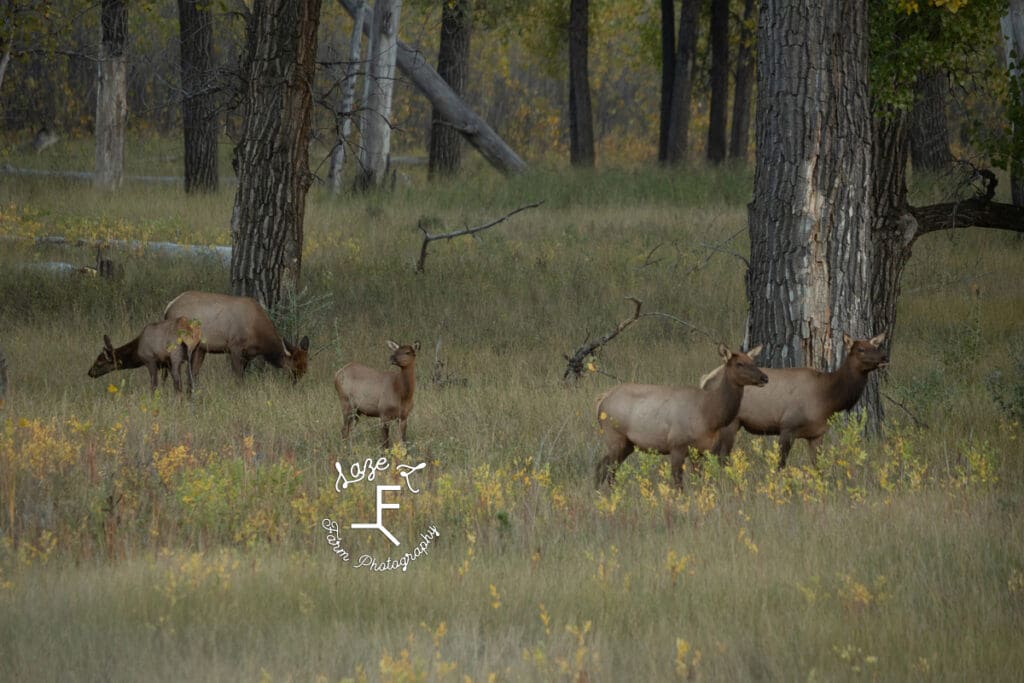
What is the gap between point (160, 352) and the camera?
11.4 metres

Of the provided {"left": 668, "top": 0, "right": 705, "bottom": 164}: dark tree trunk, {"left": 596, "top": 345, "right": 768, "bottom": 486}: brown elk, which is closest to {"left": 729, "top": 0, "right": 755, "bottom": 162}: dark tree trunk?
{"left": 668, "top": 0, "right": 705, "bottom": 164}: dark tree trunk

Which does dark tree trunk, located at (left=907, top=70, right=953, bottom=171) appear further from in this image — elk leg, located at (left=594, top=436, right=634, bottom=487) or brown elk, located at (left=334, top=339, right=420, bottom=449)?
elk leg, located at (left=594, top=436, right=634, bottom=487)

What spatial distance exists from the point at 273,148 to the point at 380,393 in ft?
14.7

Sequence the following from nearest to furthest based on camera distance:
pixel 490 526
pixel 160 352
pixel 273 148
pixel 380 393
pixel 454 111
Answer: pixel 490 526 → pixel 380 393 → pixel 160 352 → pixel 273 148 → pixel 454 111

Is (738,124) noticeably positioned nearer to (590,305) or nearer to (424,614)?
(590,305)

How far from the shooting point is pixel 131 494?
26.1 feet

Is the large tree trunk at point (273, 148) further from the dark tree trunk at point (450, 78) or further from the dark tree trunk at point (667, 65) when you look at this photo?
the dark tree trunk at point (667, 65)

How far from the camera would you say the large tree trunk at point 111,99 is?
83.0ft

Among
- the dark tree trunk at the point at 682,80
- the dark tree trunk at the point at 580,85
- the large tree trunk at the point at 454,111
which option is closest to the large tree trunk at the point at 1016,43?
the large tree trunk at the point at 454,111

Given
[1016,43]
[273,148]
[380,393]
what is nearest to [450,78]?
[273,148]

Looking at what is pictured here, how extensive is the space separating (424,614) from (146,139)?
112 ft

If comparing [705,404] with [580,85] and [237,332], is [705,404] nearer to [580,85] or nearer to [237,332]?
[237,332]

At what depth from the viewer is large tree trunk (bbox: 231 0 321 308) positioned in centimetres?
1313

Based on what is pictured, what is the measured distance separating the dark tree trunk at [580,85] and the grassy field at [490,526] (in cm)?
1624
